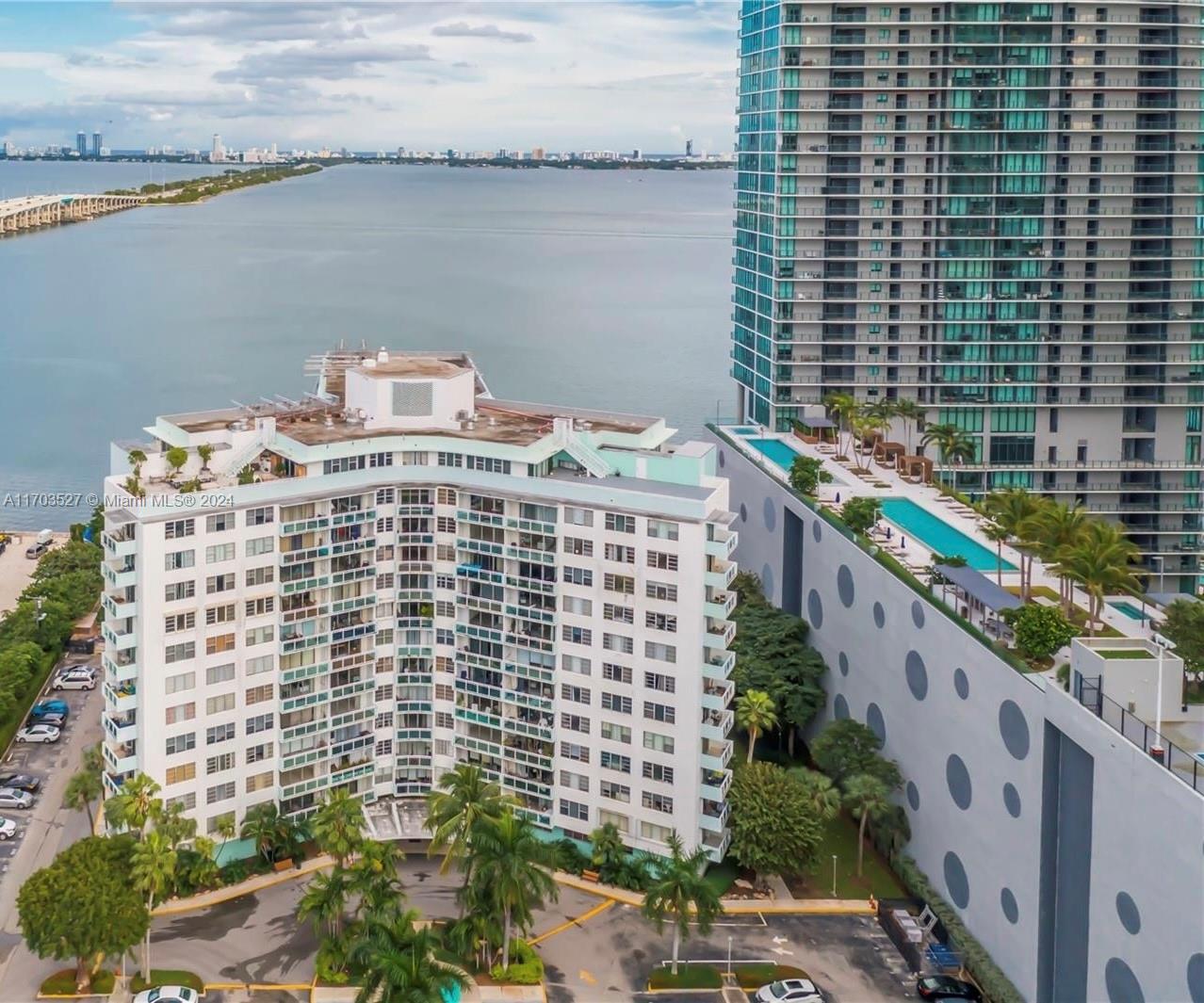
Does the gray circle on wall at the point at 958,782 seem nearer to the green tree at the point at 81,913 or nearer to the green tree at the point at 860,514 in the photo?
the green tree at the point at 860,514

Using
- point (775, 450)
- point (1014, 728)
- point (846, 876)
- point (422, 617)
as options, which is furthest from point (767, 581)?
point (1014, 728)

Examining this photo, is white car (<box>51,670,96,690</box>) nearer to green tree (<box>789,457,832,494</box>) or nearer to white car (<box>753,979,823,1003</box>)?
green tree (<box>789,457,832,494</box>)

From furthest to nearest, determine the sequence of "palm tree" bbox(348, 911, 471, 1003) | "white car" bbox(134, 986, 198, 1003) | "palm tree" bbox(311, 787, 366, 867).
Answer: "palm tree" bbox(311, 787, 366, 867)
"white car" bbox(134, 986, 198, 1003)
"palm tree" bbox(348, 911, 471, 1003)

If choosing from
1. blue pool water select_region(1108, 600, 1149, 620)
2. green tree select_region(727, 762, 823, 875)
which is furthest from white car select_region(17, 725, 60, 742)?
blue pool water select_region(1108, 600, 1149, 620)

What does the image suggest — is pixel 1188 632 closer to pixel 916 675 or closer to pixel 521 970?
pixel 916 675

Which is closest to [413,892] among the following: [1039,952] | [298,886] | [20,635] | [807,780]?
[298,886]

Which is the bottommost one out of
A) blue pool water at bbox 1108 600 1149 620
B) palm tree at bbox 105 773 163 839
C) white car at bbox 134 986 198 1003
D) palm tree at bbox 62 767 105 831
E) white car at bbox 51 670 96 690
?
white car at bbox 134 986 198 1003

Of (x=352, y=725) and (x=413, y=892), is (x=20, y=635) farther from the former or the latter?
(x=413, y=892)
